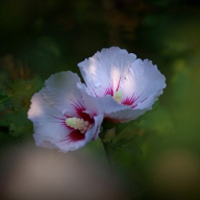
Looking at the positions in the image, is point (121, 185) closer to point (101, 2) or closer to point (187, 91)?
point (187, 91)

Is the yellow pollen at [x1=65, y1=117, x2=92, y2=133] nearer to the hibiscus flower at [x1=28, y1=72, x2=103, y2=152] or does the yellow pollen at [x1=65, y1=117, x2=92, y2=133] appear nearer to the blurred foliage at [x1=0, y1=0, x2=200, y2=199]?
the hibiscus flower at [x1=28, y1=72, x2=103, y2=152]

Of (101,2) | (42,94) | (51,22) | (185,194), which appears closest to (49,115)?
(42,94)

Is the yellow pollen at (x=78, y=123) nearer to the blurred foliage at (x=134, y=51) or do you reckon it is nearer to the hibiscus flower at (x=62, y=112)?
the hibiscus flower at (x=62, y=112)

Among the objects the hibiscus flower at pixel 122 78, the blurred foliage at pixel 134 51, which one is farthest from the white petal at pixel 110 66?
the blurred foliage at pixel 134 51

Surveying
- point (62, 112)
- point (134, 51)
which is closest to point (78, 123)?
point (62, 112)

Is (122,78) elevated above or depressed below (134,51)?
below

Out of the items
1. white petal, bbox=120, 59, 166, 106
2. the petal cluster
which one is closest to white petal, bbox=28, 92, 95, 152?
the petal cluster

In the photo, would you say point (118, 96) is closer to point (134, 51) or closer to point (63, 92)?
point (63, 92)
